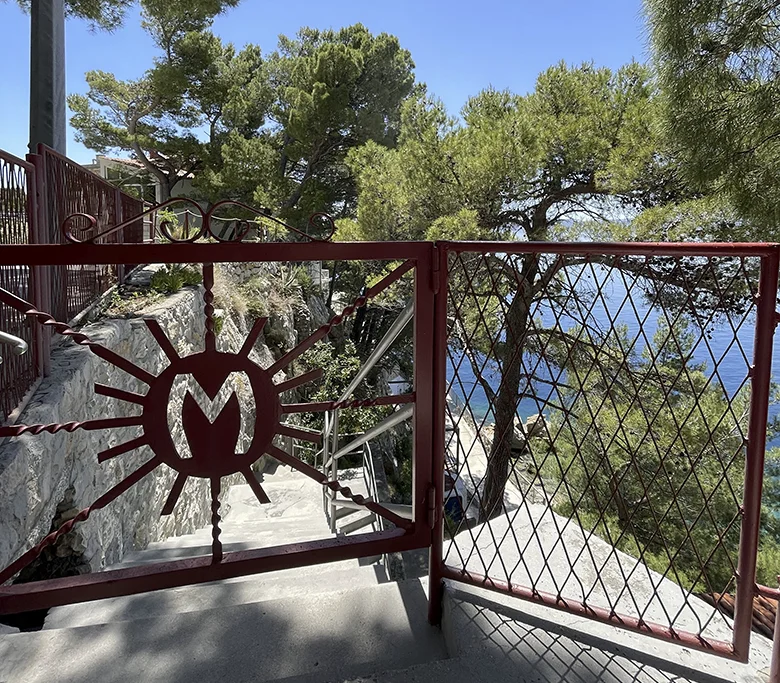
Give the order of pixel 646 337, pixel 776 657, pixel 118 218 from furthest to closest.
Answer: pixel 118 218 < pixel 646 337 < pixel 776 657

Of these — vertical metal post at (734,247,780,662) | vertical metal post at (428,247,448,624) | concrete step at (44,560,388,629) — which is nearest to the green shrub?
concrete step at (44,560,388,629)

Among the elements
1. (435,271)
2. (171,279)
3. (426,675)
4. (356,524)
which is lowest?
(356,524)

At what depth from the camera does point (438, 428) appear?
1.35 metres

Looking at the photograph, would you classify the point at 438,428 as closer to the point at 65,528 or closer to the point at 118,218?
the point at 65,528

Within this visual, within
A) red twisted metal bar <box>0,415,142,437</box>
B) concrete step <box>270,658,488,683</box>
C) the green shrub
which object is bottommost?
concrete step <box>270,658,488,683</box>

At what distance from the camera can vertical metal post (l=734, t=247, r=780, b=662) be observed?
1.16m

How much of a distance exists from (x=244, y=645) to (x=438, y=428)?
737 mm

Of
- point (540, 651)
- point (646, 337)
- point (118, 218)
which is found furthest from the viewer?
point (118, 218)

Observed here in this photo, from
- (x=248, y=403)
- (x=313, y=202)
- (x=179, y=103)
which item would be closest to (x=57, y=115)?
(x=248, y=403)

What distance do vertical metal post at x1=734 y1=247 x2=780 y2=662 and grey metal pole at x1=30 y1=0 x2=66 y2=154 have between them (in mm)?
6510

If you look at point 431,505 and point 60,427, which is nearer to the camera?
point 60,427

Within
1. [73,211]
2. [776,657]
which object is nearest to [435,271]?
[776,657]

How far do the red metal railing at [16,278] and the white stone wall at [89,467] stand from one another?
10 centimetres

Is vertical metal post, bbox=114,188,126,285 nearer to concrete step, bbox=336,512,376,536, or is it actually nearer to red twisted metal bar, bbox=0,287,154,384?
concrete step, bbox=336,512,376,536
